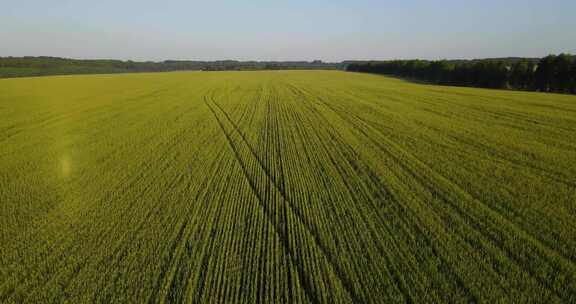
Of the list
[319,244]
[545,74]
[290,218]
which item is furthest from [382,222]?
[545,74]

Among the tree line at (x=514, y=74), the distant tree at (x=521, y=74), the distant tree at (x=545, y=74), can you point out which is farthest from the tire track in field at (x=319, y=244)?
the distant tree at (x=521, y=74)

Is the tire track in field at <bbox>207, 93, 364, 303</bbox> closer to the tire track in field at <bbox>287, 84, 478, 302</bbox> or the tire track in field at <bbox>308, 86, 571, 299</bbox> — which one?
the tire track in field at <bbox>287, 84, 478, 302</bbox>

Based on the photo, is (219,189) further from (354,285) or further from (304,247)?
(354,285)

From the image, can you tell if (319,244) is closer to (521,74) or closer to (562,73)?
(562,73)

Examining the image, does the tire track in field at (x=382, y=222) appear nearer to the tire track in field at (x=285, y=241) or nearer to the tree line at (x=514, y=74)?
the tire track in field at (x=285, y=241)

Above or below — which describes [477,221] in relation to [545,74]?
below

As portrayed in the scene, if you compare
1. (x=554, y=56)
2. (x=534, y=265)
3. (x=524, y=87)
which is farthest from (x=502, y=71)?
(x=534, y=265)
